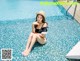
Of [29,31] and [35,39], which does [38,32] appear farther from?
[29,31]

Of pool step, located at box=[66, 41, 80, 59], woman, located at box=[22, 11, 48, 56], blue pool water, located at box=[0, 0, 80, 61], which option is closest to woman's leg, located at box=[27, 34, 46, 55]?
woman, located at box=[22, 11, 48, 56]

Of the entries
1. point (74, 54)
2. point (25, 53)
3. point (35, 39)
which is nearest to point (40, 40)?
point (35, 39)

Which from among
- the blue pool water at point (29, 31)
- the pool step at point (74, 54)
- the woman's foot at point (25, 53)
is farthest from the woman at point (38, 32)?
the pool step at point (74, 54)

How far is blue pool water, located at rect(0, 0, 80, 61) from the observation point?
4.60 meters

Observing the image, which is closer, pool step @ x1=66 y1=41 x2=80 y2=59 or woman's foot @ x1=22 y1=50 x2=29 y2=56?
pool step @ x1=66 y1=41 x2=80 y2=59

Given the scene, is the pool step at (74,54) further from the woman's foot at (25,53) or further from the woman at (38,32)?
the woman's foot at (25,53)

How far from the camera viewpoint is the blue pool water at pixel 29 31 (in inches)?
181

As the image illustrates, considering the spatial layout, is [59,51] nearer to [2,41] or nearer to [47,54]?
[47,54]

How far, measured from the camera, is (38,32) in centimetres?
479

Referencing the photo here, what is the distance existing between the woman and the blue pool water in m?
0.15

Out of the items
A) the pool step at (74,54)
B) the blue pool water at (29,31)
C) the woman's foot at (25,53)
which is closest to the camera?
the pool step at (74,54)

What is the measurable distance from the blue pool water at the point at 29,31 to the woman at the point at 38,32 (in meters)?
0.15

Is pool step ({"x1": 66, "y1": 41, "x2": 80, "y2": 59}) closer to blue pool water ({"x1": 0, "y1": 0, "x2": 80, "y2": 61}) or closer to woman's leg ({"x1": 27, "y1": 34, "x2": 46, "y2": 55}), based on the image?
blue pool water ({"x1": 0, "y1": 0, "x2": 80, "y2": 61})

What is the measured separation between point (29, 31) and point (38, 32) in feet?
3.24
